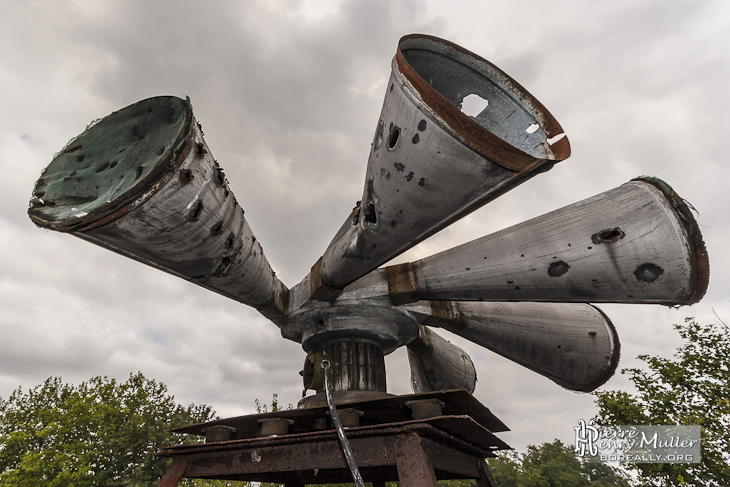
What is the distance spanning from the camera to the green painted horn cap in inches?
107

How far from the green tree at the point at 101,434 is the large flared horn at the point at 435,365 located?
84.0 ft

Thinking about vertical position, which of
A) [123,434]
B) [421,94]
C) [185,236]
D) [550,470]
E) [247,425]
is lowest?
[550,470]

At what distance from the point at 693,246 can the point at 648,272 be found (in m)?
0.33

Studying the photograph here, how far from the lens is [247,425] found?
3814mm

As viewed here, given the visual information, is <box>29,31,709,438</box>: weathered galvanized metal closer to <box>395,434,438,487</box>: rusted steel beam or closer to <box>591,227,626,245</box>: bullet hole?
<box>591,227,626,245</box>: bullet hole

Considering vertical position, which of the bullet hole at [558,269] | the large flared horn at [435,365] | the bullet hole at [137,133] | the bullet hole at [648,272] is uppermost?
the bullet hole at [137,133]

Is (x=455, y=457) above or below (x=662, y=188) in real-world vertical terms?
below

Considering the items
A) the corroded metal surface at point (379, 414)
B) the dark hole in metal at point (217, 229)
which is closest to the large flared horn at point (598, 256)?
the corroded metal surface at point (379, 414)

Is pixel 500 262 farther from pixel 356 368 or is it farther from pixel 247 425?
pixel 247 425

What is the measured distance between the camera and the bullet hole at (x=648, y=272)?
2.97 metres

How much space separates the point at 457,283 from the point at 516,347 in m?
1.80

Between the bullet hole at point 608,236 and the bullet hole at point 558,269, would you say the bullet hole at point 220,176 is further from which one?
the bullet hole at point 608,236

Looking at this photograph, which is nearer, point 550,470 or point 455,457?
point 455,457

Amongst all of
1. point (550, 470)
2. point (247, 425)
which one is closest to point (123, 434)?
point (247, 425)
